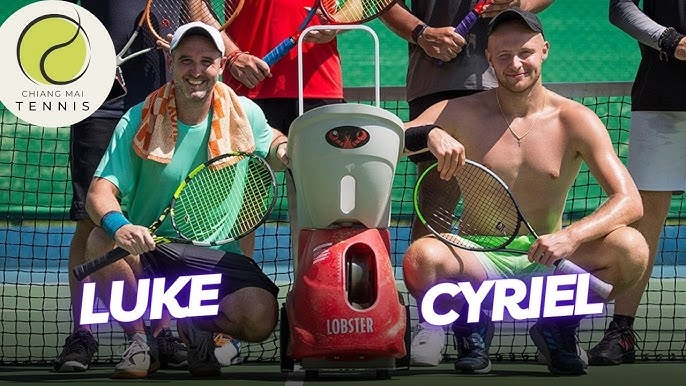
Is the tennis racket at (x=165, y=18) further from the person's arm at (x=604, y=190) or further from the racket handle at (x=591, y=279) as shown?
the racket handle at (x=591, y=279)

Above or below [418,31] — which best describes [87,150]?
below

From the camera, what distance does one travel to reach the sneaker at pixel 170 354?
614 centimetres

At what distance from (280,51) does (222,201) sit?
2.34 feet

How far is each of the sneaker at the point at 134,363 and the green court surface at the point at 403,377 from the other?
0.05m

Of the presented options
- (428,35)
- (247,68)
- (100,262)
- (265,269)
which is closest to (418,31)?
(428,35)

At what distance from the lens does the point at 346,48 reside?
10.7 m

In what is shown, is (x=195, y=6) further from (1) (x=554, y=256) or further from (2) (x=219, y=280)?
(1) (x=554, y=256)

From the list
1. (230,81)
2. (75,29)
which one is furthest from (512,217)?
(75,29)

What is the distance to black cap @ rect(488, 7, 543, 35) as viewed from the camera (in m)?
5.89

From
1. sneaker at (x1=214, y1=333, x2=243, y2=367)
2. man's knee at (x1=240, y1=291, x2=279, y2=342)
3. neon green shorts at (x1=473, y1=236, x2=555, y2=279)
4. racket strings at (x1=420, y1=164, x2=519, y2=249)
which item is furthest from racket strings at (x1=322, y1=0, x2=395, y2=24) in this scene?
sneaker at (x1=214, y1=333, x2=243, y2=367)

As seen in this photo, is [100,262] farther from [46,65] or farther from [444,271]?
[46,65]

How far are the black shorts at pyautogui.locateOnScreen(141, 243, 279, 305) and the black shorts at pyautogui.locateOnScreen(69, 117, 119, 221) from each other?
0.69 m

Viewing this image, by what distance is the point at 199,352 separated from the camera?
576cm

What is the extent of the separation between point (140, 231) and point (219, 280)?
1.29ft
